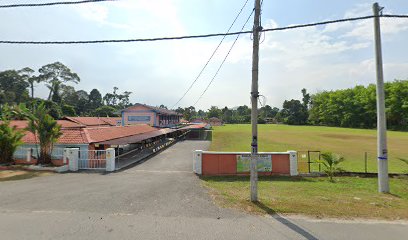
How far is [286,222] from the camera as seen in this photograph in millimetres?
7332

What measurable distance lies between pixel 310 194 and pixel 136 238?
7.37 metres

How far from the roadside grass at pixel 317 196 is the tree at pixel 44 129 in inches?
440

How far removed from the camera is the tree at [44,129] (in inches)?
680

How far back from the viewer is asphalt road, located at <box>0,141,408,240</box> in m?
6.48

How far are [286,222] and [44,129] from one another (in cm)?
1667

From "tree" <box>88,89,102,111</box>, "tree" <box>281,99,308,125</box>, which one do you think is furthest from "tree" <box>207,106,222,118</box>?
"tree" <box>88,89,102,111</box>

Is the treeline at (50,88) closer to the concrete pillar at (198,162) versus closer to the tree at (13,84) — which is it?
the tree at (13,84)

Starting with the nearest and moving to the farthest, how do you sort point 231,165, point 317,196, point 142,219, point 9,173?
1. point 142,219
2. point 317,196
3. point 231,165
4. point 9,173

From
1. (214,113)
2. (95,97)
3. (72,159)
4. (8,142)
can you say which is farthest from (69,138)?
(214,113)

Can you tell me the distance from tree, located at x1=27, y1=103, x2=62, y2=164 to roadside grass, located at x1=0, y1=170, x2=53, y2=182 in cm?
192

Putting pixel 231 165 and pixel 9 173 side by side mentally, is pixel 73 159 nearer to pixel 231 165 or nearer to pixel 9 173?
pixel 9 173

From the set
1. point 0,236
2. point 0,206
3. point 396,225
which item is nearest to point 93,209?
point 0,236

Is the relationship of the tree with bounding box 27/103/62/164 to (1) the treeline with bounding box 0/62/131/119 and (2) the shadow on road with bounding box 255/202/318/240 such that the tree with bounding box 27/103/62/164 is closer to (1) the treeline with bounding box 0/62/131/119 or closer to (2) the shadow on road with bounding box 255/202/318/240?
(2) the shadow on road with bounding box 255/202/318/240

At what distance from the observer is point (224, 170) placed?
15.0 metres
